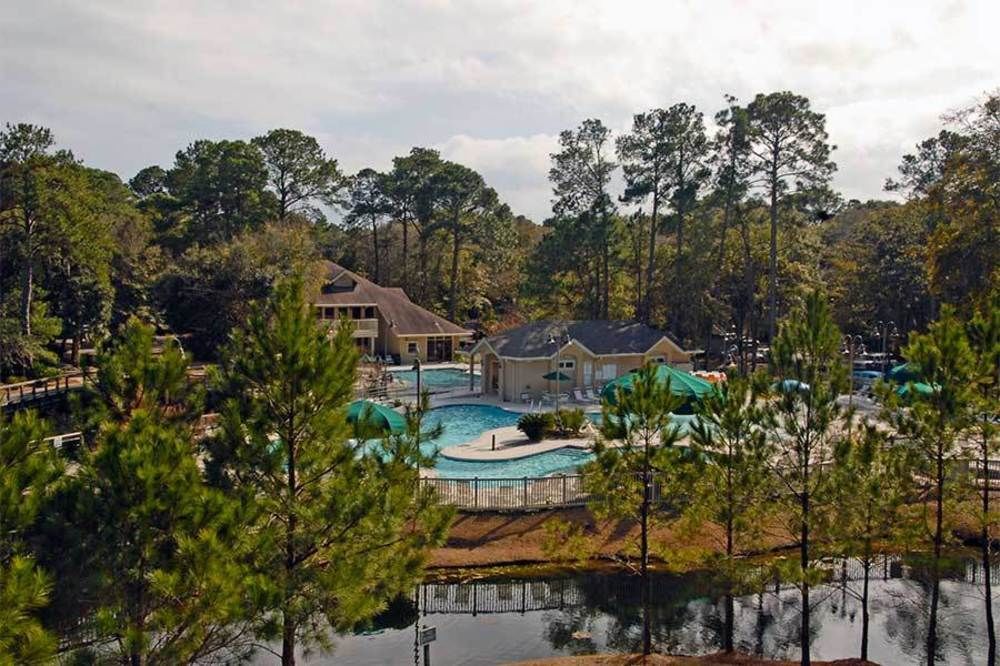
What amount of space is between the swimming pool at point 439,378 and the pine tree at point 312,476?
2968 centimetres

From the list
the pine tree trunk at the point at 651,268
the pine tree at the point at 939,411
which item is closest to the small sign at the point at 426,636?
the pine tree at the point at 939,411

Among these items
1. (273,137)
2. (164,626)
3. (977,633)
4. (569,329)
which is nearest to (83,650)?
(164,626)

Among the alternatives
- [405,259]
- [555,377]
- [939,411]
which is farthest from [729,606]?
[405,259]

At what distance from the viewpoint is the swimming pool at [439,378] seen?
43.5 m

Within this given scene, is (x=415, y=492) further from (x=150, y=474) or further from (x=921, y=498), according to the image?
(x=921, y=498)

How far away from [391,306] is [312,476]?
41.8 metres

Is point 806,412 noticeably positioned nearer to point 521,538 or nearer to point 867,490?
point 867,490

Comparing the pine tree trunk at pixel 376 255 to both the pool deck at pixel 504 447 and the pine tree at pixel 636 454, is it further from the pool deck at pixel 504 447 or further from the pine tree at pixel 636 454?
the pine tree at pixel 636 454

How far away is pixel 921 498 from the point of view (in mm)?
16250

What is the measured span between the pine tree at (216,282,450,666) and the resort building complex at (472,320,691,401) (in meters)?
26.6

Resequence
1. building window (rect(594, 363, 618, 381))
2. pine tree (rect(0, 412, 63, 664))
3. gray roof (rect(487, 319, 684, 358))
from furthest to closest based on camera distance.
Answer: building window (rect(594, 363, 618, 381))
gray roof (rect(487, 319, 684, 358))
pine tree (rect(0, 412, 63, 664))

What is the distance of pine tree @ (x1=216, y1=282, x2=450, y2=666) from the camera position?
33.7 ft

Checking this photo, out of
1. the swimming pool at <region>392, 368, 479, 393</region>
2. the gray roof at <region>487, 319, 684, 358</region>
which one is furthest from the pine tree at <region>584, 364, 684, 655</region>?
the swimming pool at <region>392, 368, 479, 393</region>

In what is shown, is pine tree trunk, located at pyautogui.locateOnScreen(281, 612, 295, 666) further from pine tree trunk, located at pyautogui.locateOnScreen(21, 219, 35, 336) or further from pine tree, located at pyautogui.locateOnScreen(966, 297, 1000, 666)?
pine tree trunk, located at pyautogui.locateOnScreen(21, 219, 35, 336)
